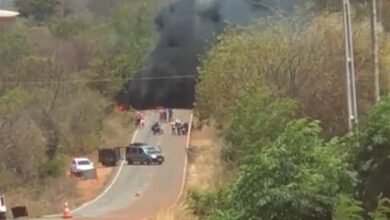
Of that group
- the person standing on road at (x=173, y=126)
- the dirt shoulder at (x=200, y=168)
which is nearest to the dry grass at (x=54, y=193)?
the dirt shoulder at (x=200, y=168)

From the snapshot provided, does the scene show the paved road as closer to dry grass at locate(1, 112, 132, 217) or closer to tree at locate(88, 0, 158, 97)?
dry grass at locate(1, 112, 132, 217)

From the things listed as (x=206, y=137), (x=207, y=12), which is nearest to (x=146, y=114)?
(x=206, y=137)

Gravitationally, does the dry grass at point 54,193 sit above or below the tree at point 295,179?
below

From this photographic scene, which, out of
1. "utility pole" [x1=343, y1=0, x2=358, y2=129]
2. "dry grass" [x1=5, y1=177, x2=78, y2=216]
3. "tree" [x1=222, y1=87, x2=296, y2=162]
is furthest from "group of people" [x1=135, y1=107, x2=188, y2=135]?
"utility pole" [x1=343, y1=0, x2=358, y2=129]

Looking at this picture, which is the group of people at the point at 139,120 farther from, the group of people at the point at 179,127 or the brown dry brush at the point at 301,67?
the brown dry brush at the point at 301,67

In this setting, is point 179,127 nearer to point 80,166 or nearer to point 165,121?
point 165,121
